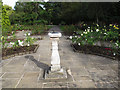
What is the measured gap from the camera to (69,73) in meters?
3.16

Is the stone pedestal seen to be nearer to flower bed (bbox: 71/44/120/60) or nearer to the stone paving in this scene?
the stone paving

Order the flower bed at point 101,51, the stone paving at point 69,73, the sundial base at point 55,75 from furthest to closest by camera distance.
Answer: the flower bed at point 101,51 → the sundial base at point 55,75 → the stone paving at point 69,73

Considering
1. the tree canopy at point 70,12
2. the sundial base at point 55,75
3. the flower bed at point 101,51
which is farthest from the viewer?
the tree canopy at point 70,12

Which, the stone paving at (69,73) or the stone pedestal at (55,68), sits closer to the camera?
the stone paving at (69,73)

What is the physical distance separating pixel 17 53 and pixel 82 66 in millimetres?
2781

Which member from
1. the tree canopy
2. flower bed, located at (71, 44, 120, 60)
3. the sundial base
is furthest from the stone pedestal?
the tree canopy

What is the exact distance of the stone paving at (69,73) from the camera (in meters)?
2.65

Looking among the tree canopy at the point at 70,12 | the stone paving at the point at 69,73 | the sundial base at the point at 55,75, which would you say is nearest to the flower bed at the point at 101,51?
the stone paving at the point at 69,73

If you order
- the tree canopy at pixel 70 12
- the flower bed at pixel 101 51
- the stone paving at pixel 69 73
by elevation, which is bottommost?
the stone paving at pixel 69 73

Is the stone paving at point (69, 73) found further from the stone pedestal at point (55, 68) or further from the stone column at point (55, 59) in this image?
the stone column at point (55, 59)

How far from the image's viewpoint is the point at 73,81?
2773 mm

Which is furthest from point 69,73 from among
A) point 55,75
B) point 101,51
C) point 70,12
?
point 70,12

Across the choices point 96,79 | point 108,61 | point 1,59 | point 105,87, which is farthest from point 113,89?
point 1,59

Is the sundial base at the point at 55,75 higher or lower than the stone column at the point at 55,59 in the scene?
lower
